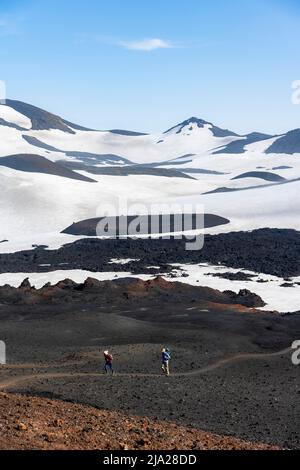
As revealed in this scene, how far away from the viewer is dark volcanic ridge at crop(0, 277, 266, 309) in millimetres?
48938

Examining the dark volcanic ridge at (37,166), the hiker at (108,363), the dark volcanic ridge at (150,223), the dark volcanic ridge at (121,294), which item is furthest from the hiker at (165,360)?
the dark volcanic ridge at (37,166)

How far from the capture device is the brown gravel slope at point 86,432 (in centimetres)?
1570

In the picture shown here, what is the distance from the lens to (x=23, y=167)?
560 ft

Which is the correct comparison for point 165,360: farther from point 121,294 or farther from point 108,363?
point 121,294

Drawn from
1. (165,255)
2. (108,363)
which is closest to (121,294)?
(108,363)

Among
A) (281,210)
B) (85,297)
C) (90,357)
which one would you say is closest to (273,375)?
(90,357)

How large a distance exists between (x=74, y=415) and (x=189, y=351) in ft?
45.7

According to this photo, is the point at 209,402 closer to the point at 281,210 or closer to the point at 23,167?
the point at 281,210

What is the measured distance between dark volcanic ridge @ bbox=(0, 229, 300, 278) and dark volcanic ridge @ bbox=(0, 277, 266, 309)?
15.2m

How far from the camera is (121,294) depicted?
5022 cm

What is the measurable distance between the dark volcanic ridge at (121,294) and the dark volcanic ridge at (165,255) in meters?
15.2

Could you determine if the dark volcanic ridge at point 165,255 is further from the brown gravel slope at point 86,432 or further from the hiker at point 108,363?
the brown gravel slope at point 86,432

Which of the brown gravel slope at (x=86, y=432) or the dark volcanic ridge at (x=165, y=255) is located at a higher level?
the brown gravel slope at (x=86, y=432)

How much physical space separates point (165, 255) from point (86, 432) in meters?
62.9
